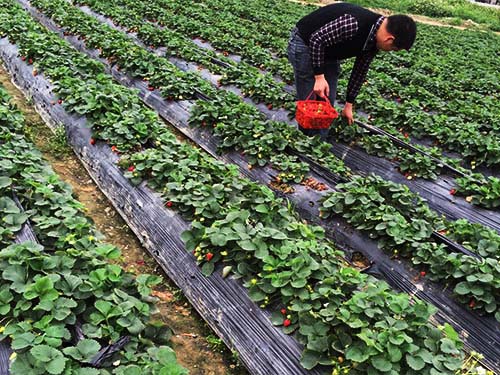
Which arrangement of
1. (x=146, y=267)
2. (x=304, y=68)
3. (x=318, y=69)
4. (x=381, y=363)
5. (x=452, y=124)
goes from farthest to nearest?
(x=452, y=124)
(x=304, y=68)
(x=318, y=69)
(x=146, y=267)
(x=381, y=363)

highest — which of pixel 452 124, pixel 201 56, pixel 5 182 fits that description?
pixel 5 182

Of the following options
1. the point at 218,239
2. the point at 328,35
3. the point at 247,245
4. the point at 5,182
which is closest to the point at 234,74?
the point at 328,35

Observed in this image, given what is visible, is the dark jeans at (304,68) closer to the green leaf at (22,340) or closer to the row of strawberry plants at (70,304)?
the row of strawberry plants at (70,304)

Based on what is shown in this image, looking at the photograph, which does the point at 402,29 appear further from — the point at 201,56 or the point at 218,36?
the point at 218,36

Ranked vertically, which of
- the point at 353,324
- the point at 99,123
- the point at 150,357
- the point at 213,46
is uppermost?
the point at 353,324

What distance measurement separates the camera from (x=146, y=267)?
13.8 ft

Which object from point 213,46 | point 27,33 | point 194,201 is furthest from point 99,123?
point 213,46

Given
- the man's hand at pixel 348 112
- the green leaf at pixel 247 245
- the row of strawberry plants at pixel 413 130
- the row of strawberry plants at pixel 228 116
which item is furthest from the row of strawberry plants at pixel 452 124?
the green leaf at pixel 247 245

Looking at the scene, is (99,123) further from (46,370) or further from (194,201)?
(46,370)

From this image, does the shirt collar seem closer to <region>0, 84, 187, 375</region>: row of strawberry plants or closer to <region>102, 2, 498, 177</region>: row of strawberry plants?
<region>102, 2, 498, 177</region>: row of strawberry plants

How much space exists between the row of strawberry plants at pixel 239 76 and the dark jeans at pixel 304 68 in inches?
27.4

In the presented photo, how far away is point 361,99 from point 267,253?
4.80 metres

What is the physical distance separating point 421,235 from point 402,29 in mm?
1852

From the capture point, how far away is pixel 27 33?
8.65m
